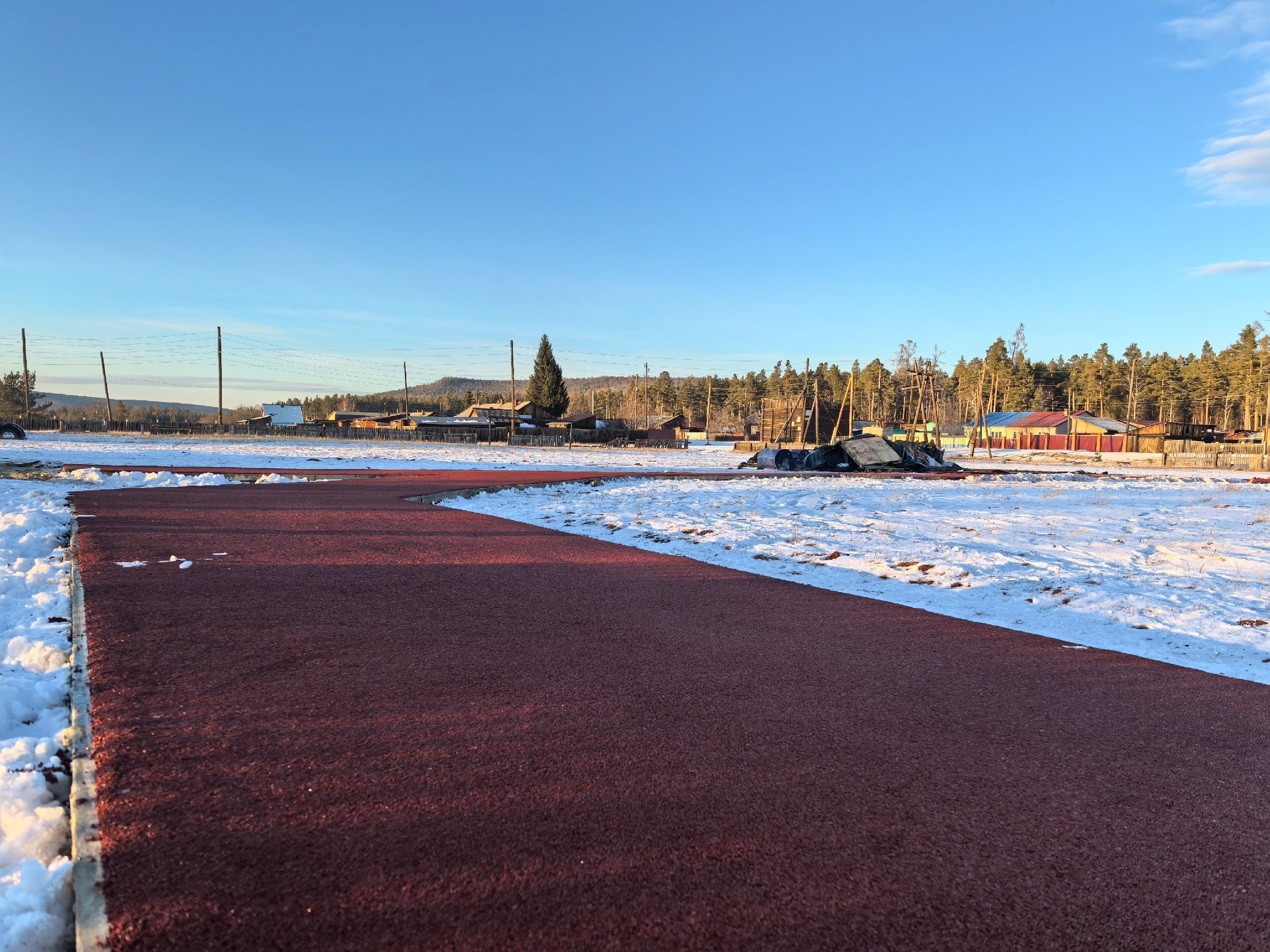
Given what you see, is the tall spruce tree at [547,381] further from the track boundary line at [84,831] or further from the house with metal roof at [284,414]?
the track boundary line at [84,831]

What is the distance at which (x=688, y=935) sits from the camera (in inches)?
87.8

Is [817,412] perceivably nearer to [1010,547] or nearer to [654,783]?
[1010,547]

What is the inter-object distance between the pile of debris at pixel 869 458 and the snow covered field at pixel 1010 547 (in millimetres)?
7857

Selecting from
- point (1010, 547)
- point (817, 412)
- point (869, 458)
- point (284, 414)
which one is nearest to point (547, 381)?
point (284, 414)

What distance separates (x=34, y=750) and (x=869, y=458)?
24903mm

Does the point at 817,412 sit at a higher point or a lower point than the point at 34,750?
higher

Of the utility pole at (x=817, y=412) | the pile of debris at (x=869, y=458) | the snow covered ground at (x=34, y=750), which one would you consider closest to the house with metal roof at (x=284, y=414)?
the utility pole at (x=817, y=412)

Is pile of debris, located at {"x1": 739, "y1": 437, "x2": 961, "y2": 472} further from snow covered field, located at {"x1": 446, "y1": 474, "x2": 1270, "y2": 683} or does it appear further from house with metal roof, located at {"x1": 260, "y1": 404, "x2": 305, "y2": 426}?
house with metal roof, located at {"x1": 260, "y1": 404, "x2": 305, "y2": 426}

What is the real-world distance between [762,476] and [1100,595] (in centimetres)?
1565

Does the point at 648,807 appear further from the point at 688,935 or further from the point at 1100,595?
the point at 1100,595

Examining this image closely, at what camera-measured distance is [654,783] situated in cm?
318

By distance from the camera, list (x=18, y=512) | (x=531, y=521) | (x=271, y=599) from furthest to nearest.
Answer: (x=531, y=521)
(x=18, y=512)
(x=271, y=599)

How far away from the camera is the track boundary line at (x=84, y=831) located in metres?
2.14

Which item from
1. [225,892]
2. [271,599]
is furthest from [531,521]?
[225,892]
